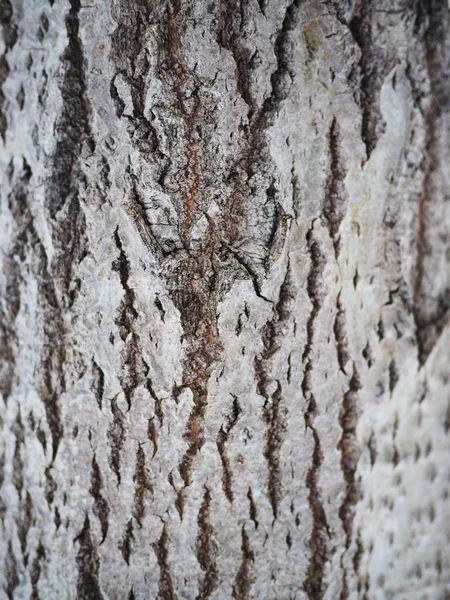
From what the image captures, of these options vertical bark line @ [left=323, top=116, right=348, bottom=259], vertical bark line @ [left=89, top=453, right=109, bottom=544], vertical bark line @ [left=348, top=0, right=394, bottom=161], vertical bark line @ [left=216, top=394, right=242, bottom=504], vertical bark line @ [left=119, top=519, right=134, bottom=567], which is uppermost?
vertical bark line @ [left=348, top=0, right=394, bottom=161]

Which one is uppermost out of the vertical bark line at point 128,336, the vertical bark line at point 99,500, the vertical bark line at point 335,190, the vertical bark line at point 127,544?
the vertical bark line at point 335,190

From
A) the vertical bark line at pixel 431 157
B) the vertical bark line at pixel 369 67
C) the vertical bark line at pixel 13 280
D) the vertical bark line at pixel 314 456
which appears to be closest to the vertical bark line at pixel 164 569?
the vertical bark line at pixel 314 456

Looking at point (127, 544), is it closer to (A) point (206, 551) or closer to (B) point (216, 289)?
(A) point (206, 551)

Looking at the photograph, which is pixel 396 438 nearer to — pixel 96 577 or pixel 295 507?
pixel 295 507

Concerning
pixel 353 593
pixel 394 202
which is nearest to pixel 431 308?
pixel 394 202

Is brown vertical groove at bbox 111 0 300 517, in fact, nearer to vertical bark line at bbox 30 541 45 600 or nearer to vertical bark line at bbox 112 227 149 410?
vertical bark line at bbox 112 227 149 410

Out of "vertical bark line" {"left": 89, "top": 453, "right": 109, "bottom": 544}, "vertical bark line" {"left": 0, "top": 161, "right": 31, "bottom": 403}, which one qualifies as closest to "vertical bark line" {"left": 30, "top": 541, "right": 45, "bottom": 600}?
"vertical bark line" {"left": 89, "top": 453, "right": 109, "bottom": 544}

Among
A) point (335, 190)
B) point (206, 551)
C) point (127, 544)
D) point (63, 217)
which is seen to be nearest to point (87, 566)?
point (127, 544)

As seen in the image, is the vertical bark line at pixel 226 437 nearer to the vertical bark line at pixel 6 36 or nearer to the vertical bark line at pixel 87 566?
the vertical bark line at pixel 87 566
